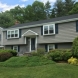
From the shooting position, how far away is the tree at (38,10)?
55606mm

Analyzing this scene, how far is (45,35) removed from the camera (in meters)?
24.3

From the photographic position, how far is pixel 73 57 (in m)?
14.9

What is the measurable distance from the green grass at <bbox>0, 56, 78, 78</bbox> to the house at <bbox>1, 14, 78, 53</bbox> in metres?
8.45

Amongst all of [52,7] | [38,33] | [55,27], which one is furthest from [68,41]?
[52,7]

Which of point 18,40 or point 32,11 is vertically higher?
point 32,11

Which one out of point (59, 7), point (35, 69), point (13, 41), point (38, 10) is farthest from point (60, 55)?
point (59, 7)

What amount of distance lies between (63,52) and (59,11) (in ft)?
145

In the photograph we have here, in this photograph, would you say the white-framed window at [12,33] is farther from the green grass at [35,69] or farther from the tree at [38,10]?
the tree at [38,10]

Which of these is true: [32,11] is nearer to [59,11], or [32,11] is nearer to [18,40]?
[59,11]

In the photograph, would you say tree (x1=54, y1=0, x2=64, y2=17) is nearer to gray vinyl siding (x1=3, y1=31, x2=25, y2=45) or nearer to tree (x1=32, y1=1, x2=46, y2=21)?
tree (x1=32, y1=1, x2=46, y2=21)

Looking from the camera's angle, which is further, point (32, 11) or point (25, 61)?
point (32, 11)

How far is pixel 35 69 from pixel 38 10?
158 feet

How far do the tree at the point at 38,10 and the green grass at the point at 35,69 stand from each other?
41.3m

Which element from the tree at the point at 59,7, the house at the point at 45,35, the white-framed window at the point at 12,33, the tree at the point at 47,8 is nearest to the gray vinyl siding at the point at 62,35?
the house at the point at 45,35
